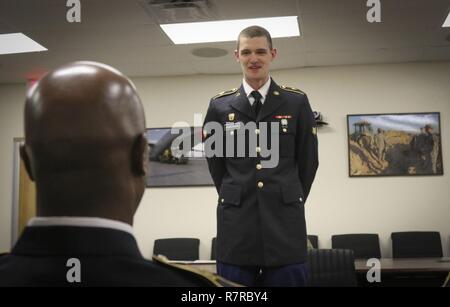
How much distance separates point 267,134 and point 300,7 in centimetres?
267

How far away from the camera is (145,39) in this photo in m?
5.13

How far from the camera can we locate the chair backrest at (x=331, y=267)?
299 cm

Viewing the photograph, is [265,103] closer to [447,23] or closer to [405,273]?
[405,273]

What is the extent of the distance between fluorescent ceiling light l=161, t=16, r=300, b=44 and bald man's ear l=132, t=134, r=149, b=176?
411cm

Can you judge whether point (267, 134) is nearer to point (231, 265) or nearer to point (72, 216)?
point (231, 265)

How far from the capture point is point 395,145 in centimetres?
602

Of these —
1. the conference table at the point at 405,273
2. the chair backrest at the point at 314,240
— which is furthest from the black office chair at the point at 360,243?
the conference table at the point at 405,273

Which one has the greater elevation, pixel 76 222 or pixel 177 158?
pixel 177 158

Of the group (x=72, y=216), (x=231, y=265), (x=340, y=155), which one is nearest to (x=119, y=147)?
(x=72, y=216)

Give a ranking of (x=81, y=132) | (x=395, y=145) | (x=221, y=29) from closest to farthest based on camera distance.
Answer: (x=81, y=132)
(x=221, y=29)
(x=395, y=145)

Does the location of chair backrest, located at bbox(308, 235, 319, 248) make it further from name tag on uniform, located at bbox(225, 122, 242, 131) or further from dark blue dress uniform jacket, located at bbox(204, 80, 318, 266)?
name tag on uniform, located at bbox(225, 122, 242, 131)

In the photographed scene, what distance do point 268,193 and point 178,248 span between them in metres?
4.20

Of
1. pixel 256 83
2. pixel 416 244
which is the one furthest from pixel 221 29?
pixel 416 244

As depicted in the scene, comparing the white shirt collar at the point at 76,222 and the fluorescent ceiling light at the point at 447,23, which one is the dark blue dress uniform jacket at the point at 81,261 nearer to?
the white shirt collar at the point at 76,222
